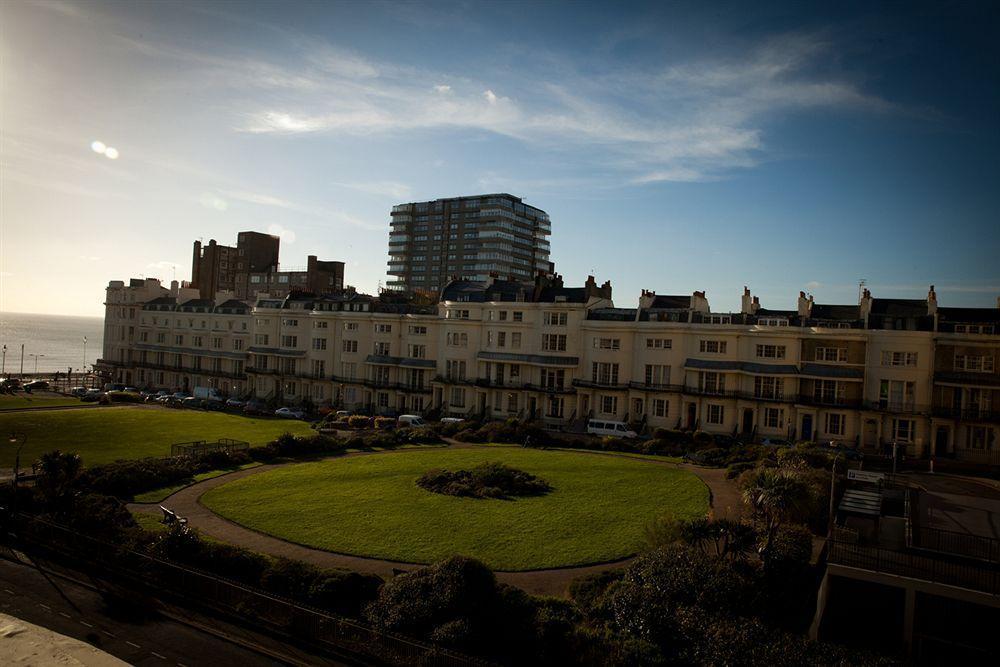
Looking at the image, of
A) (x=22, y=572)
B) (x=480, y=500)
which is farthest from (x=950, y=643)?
(x=22, y=572)

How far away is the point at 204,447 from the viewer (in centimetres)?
4581

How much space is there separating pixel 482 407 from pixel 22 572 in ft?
147

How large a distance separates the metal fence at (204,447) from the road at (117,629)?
65.1ft

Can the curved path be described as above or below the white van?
below

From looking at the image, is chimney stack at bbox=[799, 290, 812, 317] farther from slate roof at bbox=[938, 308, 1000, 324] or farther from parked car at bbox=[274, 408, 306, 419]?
parked car at bbox=[274, 408, 306, 419]

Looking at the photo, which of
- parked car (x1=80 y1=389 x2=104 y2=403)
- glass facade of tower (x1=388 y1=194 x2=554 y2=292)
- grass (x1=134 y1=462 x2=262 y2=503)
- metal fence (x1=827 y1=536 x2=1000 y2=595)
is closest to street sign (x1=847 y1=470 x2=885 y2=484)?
metal fence (x1=827 y1=536 x2=1000 y2=595)

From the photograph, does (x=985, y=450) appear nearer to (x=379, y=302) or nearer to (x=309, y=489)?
(x=309, y=489)

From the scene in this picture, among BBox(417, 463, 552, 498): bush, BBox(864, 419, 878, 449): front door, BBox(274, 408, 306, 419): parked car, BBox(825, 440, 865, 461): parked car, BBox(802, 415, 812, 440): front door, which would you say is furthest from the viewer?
BBox(274, 408, 306, 419): parked car

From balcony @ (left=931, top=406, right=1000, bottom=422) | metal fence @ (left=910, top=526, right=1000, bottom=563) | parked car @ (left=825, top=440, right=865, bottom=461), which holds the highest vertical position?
balcony @ (left=931, top=406, right=1000, bottom=422)

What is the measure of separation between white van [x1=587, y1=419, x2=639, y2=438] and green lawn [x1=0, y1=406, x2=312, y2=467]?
24401 millimetres

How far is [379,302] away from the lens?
263 ft

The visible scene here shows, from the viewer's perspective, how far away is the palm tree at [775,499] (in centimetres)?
2544

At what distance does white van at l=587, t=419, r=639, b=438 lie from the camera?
5512 centimetres

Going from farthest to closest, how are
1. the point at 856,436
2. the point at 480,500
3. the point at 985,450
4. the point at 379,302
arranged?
the point at 379,302
the point at 856,436
the point at 985,450
the point at 480,500
